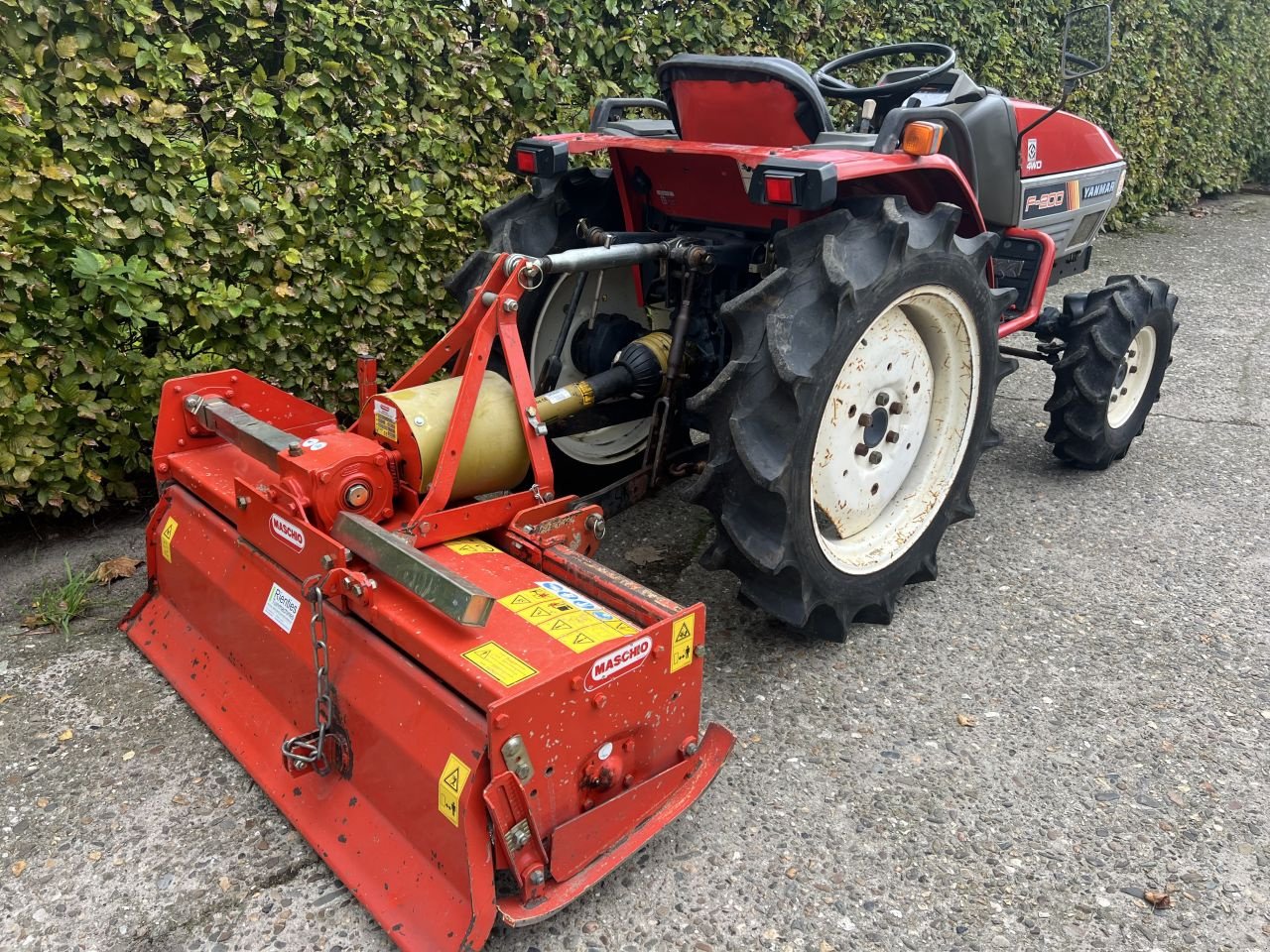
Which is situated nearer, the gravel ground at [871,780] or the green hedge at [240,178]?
the gravel ground at [871,780]

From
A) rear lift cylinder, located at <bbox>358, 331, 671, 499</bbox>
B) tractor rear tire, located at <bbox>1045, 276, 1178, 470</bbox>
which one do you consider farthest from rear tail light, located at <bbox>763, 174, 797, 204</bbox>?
tractor rear tire, located at <bbox>1045, 276, 1178, 470</bbox>

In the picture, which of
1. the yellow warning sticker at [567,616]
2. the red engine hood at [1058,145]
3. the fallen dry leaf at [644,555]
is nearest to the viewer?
the yellow warning sticker at [567,616]

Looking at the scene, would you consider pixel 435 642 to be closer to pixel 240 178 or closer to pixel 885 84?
pixel 240 178

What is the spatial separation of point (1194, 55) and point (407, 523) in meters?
9.93

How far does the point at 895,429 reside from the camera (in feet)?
9.30

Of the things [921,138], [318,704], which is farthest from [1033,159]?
[318,704]

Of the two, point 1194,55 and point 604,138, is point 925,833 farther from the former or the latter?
point 1194,55

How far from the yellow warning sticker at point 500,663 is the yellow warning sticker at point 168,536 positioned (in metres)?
1.22

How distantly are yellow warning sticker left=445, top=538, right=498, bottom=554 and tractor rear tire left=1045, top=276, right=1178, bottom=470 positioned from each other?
2.46 m

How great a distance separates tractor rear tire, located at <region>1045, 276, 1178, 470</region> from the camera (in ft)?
12.1

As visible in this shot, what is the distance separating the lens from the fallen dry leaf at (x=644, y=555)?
3.25 metres

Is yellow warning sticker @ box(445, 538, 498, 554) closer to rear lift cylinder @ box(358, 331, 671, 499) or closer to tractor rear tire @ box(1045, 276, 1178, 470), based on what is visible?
rear lift cylinder @ box(358, 331, 671, 499)

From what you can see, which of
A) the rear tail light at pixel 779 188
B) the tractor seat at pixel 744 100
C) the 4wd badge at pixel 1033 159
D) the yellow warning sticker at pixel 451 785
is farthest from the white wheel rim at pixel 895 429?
the 4wd badge at pixel 1033 159

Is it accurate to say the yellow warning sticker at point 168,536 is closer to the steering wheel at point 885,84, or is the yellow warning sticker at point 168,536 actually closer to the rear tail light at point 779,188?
the rear tail light at point 779,188
